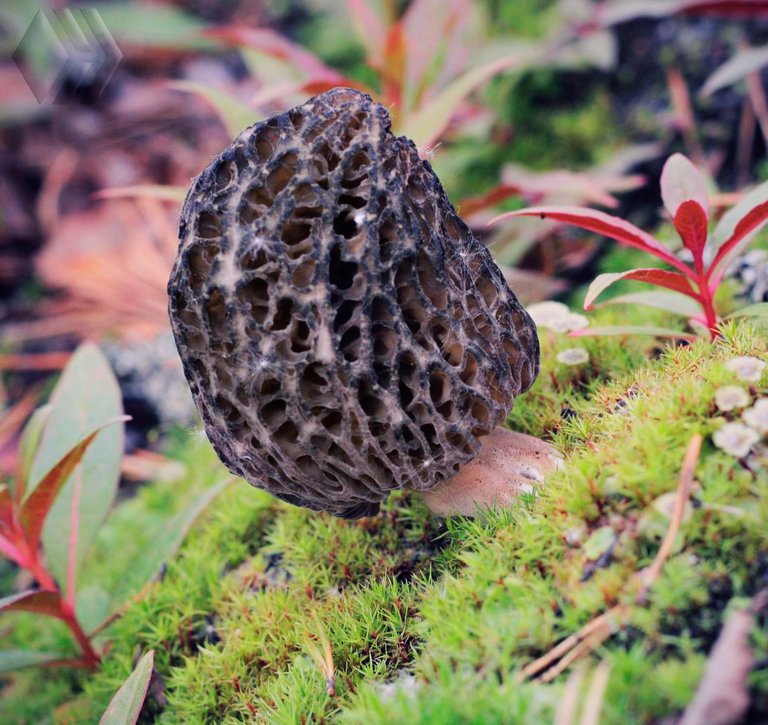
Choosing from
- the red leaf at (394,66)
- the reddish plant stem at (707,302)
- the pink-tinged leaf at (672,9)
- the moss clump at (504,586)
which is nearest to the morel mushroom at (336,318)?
the moss clump at (504,586)

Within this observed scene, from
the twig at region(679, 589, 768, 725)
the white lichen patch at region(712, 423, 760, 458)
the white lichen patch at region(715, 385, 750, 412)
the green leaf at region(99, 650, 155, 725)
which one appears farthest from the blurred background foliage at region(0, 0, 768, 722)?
the twig at region(679, 589, 768, 725)

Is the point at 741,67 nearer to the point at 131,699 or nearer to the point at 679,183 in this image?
the point at 679,183

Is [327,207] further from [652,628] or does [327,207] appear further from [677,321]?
[677,321]

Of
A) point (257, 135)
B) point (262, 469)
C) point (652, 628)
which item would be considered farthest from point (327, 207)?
point (652, 628)

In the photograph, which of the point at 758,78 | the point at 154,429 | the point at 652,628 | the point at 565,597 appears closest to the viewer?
the point at 652,628

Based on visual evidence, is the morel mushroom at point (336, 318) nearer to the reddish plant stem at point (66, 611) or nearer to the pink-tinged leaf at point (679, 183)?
the pink-tinged leaf at point (679, 183)
